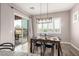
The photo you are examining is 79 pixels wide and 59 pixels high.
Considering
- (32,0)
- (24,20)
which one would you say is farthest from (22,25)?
(32,0)

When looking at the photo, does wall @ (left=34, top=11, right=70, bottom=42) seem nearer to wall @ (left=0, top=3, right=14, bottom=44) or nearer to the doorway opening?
the doorway opening

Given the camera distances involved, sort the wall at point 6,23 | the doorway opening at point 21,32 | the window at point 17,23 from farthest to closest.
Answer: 1. the doorway opening at point 21,32
2. the window at point 17,23
3. the wall at point 6,23

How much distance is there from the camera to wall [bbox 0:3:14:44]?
11.4 feet

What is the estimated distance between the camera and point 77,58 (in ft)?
2.94

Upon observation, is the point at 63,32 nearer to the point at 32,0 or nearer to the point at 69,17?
the point at 69,17

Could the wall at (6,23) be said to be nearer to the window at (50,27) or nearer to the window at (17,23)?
the window at (17,23)

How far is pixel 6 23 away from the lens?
373 cm

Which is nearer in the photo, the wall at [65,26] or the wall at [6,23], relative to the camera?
the wall at [6,23]

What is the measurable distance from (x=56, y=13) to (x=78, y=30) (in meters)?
1.61

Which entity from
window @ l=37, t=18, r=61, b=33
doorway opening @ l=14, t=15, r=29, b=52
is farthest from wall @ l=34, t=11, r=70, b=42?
doorway opening @ l=14, t=15, r=29, b=52

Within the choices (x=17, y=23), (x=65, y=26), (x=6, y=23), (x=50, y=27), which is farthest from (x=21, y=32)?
(x=65, y=26)

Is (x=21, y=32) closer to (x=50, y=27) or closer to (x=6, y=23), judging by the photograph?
(x=50, y=27)

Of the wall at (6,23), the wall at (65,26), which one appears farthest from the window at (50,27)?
the wall at (6,23)

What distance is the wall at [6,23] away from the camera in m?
3.47
